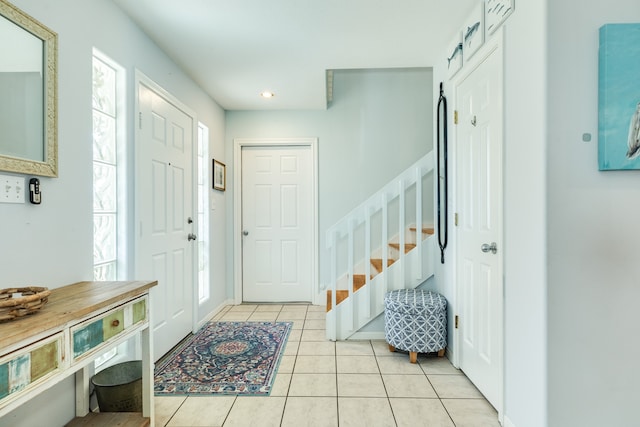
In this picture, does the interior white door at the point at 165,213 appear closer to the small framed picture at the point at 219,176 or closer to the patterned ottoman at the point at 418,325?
the small framed picture at the point at 219,176

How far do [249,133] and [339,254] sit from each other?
184 centimetres

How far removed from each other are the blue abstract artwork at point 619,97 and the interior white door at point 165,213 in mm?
2537

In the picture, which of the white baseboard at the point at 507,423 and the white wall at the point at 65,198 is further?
the white baseboard at the point at 507,423

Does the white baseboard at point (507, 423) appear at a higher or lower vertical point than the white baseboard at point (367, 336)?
higher

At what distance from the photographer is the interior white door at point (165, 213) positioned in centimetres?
241

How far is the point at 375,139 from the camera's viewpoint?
4.11 metres

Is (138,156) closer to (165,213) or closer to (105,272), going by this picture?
(165,213)

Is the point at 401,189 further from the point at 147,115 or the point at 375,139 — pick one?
the point at 147,115

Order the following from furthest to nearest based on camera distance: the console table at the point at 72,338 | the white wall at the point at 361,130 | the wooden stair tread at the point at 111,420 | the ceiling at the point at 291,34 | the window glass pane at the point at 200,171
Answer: the white wall at the point at 361,130, the window glass pane at the point at 200,171, the ceiling at the point at 291,34, the wooden stair tread at the point at 111,420, the console table at the point at 72,338

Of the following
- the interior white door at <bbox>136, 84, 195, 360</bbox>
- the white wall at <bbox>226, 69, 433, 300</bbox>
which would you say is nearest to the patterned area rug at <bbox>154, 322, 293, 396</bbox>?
the interior white door at <bbox>136, 84, 195, 360</bbox>

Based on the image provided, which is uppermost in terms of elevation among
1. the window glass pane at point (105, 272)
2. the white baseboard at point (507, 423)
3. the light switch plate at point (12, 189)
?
the light switch plate at point (12, 189)

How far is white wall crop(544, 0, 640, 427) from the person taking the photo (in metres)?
1.39

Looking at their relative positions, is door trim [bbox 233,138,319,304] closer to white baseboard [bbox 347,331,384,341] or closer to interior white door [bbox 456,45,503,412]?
white baseboard [bbox 347,331,384,341]

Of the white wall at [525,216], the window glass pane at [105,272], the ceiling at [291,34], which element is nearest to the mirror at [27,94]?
the window glass pane at [105,272]
